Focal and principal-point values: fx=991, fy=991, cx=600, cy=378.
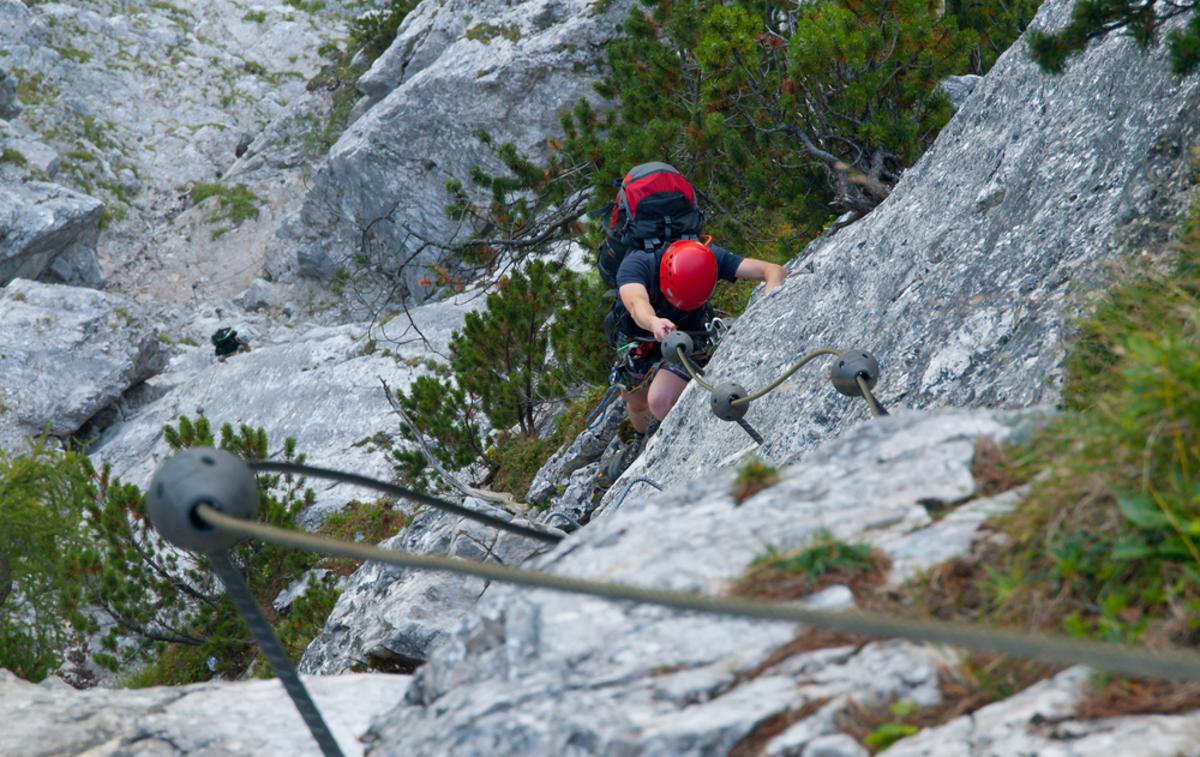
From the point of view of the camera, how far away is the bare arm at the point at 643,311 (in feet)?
20.4

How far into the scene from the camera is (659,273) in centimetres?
674

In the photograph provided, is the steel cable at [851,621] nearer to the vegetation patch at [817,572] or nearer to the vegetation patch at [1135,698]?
the vegetation patch at [1135,698]

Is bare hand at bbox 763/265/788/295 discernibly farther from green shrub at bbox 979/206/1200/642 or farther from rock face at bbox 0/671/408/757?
green shrub at bbox 979/206/1200/642

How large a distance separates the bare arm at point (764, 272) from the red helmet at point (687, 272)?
260 millimetres

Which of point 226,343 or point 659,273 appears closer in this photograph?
point 659,273

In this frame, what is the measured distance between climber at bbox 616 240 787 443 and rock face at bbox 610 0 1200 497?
39cm

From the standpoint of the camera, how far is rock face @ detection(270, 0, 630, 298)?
67.4ft

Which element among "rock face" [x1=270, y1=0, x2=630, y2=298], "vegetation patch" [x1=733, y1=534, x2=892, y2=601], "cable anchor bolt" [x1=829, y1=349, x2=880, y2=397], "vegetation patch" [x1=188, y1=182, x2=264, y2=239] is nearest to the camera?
"vegetation patch" [x1=733, y1=534, x2=892, y2=601]

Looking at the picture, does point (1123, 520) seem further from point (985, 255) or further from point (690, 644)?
point (985, 255)

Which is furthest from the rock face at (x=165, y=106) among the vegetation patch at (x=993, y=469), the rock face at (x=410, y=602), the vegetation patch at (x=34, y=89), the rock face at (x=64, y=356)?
the vegetation patch at (x=993, y=469)

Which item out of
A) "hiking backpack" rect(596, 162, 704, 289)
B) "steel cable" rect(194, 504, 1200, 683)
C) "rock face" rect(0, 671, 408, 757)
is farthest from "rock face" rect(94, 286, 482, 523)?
"steel cable" rect(194, 504, 1200, 683)

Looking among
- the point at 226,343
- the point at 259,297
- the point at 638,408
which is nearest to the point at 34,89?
the point at 259,297

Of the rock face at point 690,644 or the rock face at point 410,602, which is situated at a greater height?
the rock face at point 410,602

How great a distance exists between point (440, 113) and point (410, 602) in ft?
58.3
